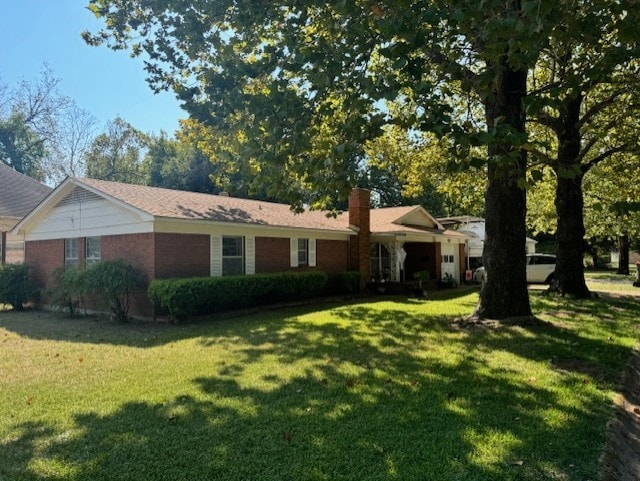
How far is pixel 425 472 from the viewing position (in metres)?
3.82

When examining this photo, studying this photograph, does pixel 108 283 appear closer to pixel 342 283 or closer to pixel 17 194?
pixel 342 283

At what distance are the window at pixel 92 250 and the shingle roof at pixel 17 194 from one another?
27.6 feet

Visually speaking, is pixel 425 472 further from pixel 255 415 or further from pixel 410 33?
pixel 410 33

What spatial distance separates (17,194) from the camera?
78.2 feet

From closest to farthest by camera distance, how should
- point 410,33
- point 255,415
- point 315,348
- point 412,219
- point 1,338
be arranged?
1. point 255,415
2. point 410,33
3. point 315,348
4. point 1,338
5. point 412,219

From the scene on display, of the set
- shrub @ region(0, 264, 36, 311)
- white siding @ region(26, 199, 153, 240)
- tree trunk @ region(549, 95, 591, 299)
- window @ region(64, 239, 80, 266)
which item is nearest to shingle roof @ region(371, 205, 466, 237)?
tree trunk @ region(549, 95, 591, 299)

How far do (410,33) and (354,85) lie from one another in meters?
1.17

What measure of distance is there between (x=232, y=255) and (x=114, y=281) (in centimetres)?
390

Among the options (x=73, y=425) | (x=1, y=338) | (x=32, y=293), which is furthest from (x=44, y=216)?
(x=73, y=425)

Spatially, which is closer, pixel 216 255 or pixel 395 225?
pixel 216 255

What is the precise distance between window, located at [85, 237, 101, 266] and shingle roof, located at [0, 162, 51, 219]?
841 cm

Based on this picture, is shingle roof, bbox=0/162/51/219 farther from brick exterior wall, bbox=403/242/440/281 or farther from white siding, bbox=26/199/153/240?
brick exterior wall, bbox=403/242/440/281

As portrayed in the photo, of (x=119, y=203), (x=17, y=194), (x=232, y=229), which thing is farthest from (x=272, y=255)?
(x=17, y=194)

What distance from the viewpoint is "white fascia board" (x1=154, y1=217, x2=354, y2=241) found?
13.1 meters
